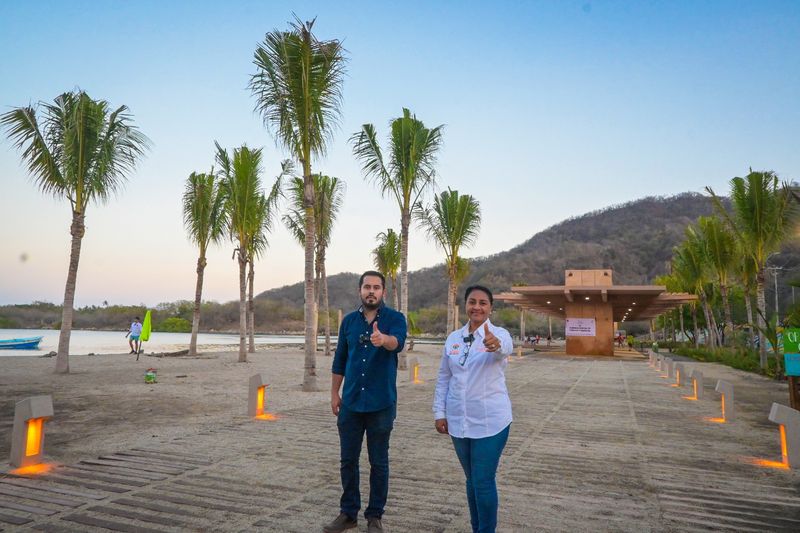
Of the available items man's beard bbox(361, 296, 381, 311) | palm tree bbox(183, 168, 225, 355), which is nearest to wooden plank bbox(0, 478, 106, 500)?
man's beard bbox(361, 296, 381, 311)

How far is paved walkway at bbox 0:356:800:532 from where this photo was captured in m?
3.66


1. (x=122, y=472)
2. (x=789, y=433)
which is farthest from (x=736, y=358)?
(x=122, y=472)

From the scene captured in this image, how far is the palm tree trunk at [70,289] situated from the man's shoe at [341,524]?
13.7m

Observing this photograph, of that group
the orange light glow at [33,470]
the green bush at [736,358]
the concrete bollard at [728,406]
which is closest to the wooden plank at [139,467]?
the orange light glow at [33,470]

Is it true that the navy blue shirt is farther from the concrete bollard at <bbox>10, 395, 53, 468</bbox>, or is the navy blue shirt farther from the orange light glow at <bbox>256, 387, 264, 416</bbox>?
the orange light glow at <bbox>256, 387, 264, 416</bbox>

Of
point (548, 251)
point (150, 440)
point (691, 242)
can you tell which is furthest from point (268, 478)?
point (548, 251)

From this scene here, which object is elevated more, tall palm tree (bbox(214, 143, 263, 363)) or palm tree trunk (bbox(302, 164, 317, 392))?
tall palm tree (bbox(214, 143, 263, 363))

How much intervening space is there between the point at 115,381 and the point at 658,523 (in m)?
13.5

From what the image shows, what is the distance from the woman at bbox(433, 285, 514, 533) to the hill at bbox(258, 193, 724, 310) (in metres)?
79.4

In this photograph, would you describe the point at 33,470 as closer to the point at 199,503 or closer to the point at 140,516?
the point at 140,516

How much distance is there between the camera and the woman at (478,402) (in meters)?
2.83

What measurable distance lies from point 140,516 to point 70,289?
506 inches

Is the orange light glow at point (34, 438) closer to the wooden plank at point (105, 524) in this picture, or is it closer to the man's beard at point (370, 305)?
the wooden plank at point (105, 524)

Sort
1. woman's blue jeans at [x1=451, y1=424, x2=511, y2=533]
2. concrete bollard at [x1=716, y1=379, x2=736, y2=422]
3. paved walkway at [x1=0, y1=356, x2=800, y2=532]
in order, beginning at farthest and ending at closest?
concrete bollard at [x1=716, y1=379, x2=736, y2=422]
paved walkway at [x1=0, y1=356, x2=800, y2=532]
woman's blue jeans at [x1=451, y1=424, x2=511, y2=533]
